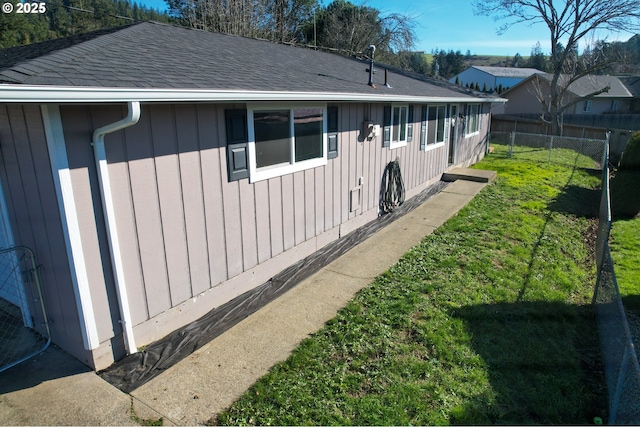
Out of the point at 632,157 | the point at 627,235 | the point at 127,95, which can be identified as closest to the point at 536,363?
the point at 127,95

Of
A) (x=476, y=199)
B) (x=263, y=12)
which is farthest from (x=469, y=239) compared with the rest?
(x=263, y=12)

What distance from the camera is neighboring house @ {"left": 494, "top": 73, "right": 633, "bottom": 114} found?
34.4 metres

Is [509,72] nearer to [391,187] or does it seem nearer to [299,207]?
[391,187]

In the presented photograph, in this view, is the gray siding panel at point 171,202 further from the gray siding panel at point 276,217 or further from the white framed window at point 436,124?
the white framed window at point 436,124

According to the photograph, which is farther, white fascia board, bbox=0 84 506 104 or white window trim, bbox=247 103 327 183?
white window trim, bbox=247 103 327 183

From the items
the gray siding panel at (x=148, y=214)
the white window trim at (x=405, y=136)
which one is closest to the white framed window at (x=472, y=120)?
the white window trim at (x=405, y=136)

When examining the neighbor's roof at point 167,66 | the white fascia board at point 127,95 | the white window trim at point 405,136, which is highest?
the neighbor's roof at point 167,66

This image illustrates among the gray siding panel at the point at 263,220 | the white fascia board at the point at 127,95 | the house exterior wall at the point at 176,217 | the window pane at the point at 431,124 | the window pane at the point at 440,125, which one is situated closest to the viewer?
the white fascia board at the point at 127,95

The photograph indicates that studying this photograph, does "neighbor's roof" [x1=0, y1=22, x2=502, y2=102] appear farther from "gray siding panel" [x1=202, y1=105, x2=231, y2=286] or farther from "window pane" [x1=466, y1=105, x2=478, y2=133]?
"window pane" [x1=466, y1=105, x2=478, y2=133]

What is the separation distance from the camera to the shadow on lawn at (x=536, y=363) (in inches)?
130

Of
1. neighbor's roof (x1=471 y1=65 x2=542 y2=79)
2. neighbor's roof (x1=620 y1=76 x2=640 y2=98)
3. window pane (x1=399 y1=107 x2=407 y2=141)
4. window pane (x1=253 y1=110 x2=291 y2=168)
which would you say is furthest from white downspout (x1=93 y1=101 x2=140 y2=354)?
neighbor's roof (x1=471 y1=65 x2=542 y2=79)

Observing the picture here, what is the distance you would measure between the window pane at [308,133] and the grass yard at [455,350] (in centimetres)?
208

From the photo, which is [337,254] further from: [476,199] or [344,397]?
[476,199]

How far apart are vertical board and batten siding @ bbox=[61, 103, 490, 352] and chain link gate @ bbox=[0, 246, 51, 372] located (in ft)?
2.97
